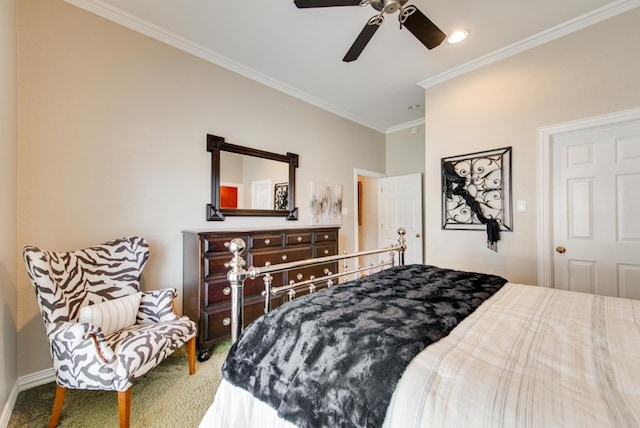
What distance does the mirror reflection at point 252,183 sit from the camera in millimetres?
2879

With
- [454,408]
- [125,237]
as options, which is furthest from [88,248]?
[454,408]

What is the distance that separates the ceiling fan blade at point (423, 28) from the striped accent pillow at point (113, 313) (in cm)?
274

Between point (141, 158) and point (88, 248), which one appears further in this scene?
point (141, 158)

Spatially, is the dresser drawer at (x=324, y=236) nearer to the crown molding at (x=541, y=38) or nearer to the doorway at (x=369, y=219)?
the doorway at (x=369, y=219)

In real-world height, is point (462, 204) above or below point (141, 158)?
below

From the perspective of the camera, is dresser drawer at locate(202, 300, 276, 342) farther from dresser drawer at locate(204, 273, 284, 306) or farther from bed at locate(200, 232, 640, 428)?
bed at locate(200, 232, 640, 428)

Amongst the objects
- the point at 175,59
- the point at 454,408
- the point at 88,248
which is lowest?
the point at 454,408

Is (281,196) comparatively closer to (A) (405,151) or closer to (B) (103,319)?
(B) (103,319)

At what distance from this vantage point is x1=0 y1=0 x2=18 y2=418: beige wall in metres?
1.55

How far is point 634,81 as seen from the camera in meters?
2.17

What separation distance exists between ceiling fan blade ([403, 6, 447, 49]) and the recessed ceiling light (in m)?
0.70

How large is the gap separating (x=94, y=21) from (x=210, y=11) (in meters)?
0.94

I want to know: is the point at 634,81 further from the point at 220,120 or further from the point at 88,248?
the point at 88,248

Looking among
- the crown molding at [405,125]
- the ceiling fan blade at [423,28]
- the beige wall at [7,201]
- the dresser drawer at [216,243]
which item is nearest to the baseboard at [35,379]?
the beige wall at [7,201]
